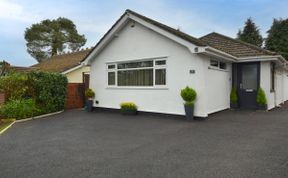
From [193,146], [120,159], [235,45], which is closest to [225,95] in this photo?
[235,45]

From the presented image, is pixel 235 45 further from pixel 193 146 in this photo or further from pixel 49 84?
pixel 49 84

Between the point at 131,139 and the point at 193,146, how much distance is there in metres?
1.77

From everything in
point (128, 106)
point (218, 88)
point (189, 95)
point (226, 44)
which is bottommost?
point (128, 106)

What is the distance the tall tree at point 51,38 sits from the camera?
3247 cm

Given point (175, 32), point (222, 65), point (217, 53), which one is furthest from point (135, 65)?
point (222, 65)

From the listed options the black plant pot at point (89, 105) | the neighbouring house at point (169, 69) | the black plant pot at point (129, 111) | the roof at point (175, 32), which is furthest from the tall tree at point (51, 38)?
the black plant pot at point (129, 111)

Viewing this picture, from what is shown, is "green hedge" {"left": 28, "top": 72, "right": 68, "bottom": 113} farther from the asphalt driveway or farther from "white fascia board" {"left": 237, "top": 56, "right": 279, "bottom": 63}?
"white fascia board" {"left": 237, "top": 56, "right": 279, "bottom": 63}

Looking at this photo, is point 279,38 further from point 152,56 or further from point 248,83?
point 152,56

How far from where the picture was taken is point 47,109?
11867 mm

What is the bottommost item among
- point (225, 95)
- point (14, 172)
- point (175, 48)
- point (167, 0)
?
point (14, 172)

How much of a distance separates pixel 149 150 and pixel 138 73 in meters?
6.19

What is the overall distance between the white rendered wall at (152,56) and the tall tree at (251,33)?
27609 mm

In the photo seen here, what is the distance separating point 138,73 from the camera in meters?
11.0

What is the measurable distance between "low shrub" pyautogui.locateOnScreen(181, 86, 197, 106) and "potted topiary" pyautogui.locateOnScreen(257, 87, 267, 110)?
170 inches
